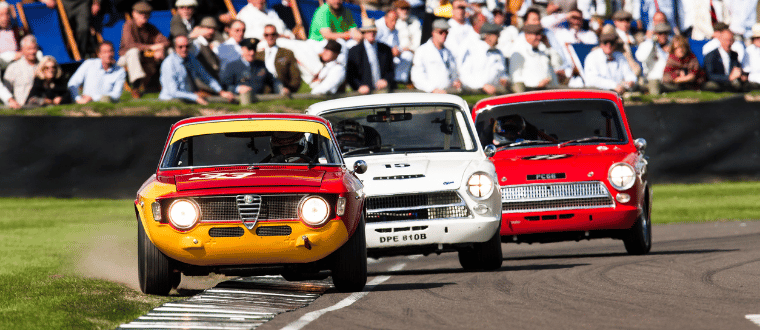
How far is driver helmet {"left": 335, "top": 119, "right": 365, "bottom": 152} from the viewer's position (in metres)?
10.8

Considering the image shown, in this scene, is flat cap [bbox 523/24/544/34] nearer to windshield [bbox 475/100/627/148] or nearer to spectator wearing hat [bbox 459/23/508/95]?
spectator wearing hat [bbox 459/23/508/95]

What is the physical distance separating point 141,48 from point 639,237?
834 cm

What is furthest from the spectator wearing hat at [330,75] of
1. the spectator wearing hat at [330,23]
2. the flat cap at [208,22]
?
the flat cap at [208,22]

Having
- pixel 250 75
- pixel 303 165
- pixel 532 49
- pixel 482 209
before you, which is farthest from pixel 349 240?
pixel 532 49

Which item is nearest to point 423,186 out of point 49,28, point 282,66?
point 282,66

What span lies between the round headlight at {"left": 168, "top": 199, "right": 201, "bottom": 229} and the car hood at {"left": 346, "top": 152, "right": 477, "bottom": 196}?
7.29 feet

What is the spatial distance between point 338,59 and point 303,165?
30.5 feet

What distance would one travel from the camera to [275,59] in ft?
57.5

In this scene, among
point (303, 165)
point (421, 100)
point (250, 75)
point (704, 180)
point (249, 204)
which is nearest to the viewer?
point (249, 204)

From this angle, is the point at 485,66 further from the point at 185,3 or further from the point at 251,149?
the point at 251,149

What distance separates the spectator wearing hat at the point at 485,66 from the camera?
18.0 m

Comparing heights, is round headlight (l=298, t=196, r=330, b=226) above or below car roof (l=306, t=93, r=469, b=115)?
below

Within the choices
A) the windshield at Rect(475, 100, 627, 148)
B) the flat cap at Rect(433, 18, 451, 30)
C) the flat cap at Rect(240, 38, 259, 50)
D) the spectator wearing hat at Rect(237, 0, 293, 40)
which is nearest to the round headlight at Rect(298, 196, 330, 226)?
the windshield at Rect(475, 100, 627, 148)

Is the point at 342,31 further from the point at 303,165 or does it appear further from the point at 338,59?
the point at 303,165
